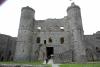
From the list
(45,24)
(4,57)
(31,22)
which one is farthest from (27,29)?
(4,57)

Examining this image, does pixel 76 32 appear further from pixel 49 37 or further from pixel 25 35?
pixel 25 35

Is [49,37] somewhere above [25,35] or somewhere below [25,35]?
below

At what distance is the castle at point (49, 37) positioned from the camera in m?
24.4

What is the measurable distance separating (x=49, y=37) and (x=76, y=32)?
22.8ft

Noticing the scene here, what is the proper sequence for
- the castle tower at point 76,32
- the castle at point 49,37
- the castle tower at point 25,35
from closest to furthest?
the castle tower at point 76,32
the castle at point 49,37
the castle tower at point 25,35

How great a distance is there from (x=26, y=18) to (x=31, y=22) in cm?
169

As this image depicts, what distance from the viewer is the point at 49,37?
2686 cm

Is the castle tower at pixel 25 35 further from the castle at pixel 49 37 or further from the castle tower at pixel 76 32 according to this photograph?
the castle tower at pixel 76 32

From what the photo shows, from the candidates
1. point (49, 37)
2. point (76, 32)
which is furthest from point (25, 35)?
point (76, 32)

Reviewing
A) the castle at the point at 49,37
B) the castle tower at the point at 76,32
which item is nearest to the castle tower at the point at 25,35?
the castle at the point at 49,37

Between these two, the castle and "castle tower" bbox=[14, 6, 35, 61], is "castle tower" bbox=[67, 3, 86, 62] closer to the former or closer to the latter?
the castle

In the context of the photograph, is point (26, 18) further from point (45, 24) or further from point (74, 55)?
point (74, 55)

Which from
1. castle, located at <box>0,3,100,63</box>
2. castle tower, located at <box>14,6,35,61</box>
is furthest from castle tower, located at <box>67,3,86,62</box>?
castle tower, located at <box>14,6,35,61</box>

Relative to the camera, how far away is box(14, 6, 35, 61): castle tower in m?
24.7
